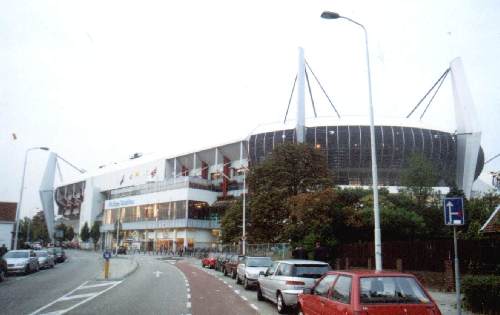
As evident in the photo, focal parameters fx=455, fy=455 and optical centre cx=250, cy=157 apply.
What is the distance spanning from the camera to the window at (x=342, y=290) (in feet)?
25.3

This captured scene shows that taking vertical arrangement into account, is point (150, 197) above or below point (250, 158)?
below

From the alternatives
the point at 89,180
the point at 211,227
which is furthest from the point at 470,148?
the point at 89,180

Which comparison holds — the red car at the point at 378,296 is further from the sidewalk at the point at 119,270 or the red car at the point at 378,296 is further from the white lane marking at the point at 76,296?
the sidewalk at the point at 119,270

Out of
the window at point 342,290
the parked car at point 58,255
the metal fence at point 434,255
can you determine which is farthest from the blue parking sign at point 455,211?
the parked car at point 58,255

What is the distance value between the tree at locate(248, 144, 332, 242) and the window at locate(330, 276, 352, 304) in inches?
1187

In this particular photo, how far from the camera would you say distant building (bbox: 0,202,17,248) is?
48.5m

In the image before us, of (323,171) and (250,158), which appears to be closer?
(323,171)

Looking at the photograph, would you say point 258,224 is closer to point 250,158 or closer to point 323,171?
point 323,171

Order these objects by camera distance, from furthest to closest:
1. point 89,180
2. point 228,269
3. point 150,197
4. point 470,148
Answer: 1. point 89,180
2. point 150,197
3. point 470,148
4. point 228,269

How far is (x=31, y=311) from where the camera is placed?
12.8 metres

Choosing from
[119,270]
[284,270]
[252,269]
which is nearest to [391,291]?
[284,270]

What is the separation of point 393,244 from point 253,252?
23.6 metres

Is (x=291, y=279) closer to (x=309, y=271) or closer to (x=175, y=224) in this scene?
(x=309, y=271)

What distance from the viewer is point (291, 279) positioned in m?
13.5
